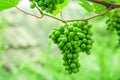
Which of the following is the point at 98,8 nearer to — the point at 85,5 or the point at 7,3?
the point at 85,5

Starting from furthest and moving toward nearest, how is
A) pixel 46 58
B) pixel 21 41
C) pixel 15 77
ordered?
pixel 21 41, pixel 46 58, pixel 15 77

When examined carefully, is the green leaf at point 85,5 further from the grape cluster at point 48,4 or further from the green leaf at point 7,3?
the green leaf at point 7,3

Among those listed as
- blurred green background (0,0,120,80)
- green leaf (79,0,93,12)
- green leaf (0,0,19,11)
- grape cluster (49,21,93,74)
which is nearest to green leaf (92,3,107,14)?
green leaf (79,0,93,12)

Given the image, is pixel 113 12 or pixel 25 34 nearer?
pixel 113 12

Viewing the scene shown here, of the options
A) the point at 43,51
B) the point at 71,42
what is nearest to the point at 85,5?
the point at 71,42

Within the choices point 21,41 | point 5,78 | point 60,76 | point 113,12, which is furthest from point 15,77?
point 21,41

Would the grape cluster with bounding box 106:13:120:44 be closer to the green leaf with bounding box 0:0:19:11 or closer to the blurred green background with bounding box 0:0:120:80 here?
the green leaf with bounding box 0:0:19:11

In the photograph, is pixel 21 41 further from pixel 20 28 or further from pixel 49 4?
pixel 49 4
